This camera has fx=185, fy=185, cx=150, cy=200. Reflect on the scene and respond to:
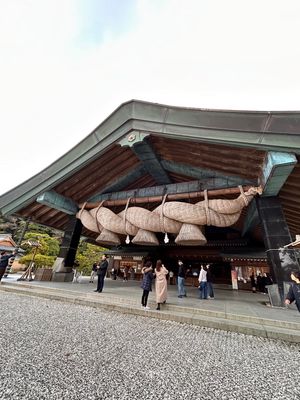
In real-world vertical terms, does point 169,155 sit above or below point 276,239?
above

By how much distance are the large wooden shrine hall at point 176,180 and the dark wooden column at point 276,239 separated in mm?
25

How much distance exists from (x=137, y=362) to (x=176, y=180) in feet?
26.0

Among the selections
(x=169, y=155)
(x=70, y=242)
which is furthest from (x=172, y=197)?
(x=70, y=242)

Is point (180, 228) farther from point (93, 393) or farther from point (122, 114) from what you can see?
point (93, 393)

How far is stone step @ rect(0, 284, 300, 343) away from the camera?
3328 millimetres

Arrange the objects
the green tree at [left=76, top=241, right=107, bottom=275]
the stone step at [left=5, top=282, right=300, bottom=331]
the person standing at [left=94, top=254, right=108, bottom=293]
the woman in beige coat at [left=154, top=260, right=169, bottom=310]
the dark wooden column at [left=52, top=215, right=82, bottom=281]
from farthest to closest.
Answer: the green tree at [left=76, top=241, right=107, bottom=275] → the dark wooden column at [left=52, top=215, right=82, bottom=281] → the person standing at [left=94, top=254, right=108, bottom=293] → the woman in beige coat at [left=154, top=260, right=169, bottom=310] → the stone step at [left=5, top=282, right=300, bottom=331]

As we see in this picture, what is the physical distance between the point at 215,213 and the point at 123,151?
14.2ft

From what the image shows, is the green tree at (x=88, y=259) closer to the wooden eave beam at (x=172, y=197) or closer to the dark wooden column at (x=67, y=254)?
the dark wooden column at (x=67, y=254)

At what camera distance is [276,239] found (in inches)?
212

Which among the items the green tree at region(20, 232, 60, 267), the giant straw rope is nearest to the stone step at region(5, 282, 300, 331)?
the giant straw rope

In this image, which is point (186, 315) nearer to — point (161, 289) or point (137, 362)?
point (161, 289)

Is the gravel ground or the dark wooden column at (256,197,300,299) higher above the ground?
the dark wooden column at (256,197,300,299)

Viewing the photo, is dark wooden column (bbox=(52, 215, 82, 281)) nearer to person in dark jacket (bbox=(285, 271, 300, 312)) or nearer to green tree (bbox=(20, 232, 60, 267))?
person in dark jacket (bbox=(285, 271, 300, 312))

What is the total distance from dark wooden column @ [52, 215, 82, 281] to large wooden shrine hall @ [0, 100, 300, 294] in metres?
0.05
